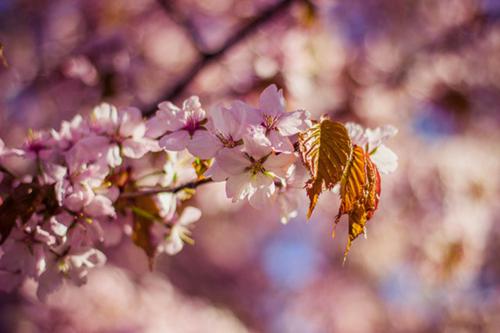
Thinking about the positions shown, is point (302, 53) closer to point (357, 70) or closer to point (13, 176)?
point (357, 70)

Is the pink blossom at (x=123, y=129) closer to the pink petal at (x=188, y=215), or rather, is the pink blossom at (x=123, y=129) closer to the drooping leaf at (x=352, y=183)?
the pink petal at (x=188, y=215)

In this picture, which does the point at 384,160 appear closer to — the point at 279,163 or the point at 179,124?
the point at 279,163

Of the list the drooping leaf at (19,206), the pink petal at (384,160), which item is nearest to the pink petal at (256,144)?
the pink petal at (384,160)

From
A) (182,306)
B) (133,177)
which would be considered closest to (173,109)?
(133,177)

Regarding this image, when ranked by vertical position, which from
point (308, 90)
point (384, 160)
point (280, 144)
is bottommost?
point (280, 144)

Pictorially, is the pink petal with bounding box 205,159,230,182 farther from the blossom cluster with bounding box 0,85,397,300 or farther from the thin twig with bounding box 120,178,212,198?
the thin twig with bounding box 120,178,212,198

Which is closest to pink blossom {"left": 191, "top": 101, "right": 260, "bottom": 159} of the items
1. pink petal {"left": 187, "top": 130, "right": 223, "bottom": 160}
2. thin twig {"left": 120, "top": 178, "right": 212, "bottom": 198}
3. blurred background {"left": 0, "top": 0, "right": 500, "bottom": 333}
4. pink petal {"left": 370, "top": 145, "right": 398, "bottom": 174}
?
pink petal {"left": 187, "top": 130, "right": 223, "bottom": 160}

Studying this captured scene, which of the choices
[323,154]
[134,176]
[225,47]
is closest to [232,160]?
[323,154]
